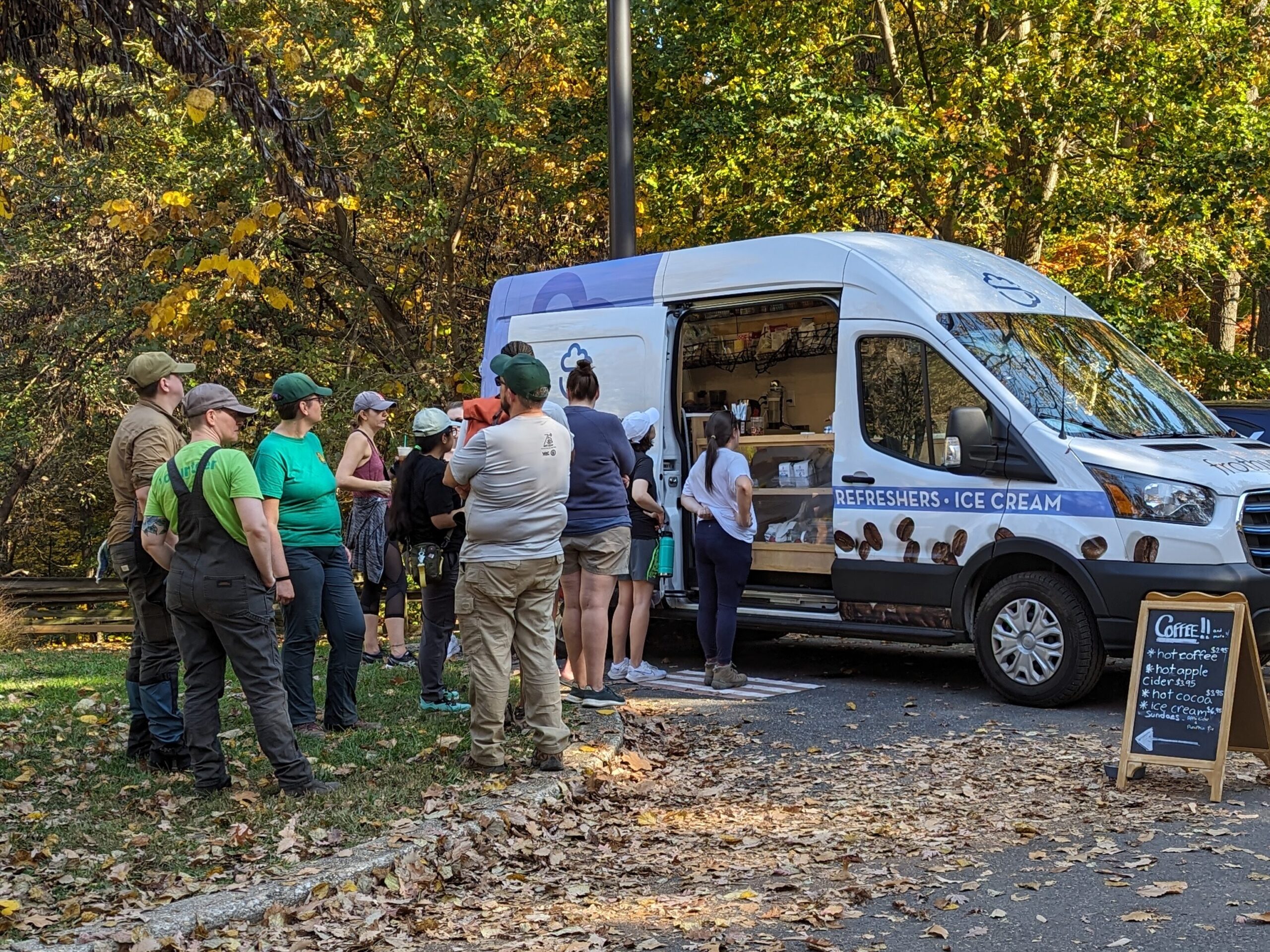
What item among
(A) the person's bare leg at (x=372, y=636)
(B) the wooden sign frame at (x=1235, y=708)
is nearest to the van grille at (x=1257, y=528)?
(B) the wooden sign frame at (x=1235, y=708)

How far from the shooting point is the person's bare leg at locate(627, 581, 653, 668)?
985cm

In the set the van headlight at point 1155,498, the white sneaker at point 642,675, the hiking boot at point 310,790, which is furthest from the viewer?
the white sneaker at point 642,675

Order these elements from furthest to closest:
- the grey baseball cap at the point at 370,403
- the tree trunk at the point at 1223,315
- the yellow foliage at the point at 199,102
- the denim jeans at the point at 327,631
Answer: the tree trunk at the point at 1223,315 < the grey baseball cap at the point at 370,403 < the denim jeans at the point at 327,631 < the yellow foliage at the point at 199,102

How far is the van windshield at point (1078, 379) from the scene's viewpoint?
8.69m

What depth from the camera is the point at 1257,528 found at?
805cm

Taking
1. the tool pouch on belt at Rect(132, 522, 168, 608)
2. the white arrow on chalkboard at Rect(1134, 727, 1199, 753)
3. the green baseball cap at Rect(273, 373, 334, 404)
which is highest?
the green baseball cap at Rect(273, 373, 334, 404)

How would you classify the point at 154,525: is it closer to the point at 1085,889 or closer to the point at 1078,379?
the point at 1085,889

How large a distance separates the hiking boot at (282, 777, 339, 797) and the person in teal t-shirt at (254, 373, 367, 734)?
0.88m

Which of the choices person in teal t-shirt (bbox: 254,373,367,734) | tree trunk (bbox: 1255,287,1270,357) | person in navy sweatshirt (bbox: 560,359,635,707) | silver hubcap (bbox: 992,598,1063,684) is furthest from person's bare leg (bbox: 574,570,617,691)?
tree trunk (bbox: 1255,287,1270,357)

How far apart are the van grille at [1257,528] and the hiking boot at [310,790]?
5245 millimetres

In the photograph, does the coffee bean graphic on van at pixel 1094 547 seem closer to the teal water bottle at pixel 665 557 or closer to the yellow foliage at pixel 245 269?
the teal water bottle at pixel 665 557

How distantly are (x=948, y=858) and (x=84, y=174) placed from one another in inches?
558

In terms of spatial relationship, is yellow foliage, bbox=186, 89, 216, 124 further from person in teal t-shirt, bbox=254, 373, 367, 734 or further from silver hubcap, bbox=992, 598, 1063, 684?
silver hubcap, bbox=992, 598, 1063, 684

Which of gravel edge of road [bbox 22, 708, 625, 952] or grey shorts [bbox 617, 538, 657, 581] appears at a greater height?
grey shorts [bbox 617, 538, 657, 581]
